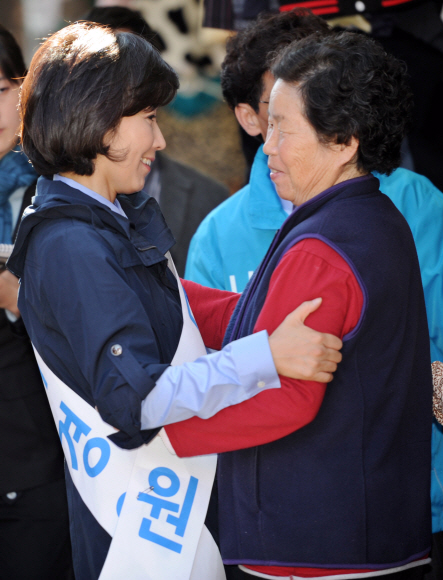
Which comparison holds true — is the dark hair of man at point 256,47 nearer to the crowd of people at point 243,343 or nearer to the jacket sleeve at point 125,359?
the crowd of people at point 243,343

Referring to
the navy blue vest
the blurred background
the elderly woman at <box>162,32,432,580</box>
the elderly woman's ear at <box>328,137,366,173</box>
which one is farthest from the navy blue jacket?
the blurred background

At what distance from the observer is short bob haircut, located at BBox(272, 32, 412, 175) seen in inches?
69.3

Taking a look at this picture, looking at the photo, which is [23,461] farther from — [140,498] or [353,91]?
[353,91]

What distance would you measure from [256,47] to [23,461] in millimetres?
1933

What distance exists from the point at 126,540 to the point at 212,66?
2814mm

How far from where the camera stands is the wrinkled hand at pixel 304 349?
5.22 feet

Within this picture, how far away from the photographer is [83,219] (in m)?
1.78

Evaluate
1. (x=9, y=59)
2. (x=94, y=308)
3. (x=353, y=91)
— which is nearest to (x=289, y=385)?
(x=94, y=308)

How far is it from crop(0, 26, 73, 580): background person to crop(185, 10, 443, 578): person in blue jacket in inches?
31.2

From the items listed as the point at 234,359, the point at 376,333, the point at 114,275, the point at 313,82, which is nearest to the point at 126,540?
the point at 234,359

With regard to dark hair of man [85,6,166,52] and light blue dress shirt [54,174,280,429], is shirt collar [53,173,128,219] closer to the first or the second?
light blue dress shirt [54,174,280,429]

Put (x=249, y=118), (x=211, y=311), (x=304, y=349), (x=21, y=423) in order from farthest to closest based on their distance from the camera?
(x=249, y=118), (x=21, y=423), (x=211, y=311), (x=304, y=349)

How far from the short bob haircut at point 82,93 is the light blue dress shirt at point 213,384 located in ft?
2.16

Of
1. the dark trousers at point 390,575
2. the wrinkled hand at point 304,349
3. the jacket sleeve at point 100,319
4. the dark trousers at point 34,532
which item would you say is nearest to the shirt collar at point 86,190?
the jacket sleeve at point 100,319
